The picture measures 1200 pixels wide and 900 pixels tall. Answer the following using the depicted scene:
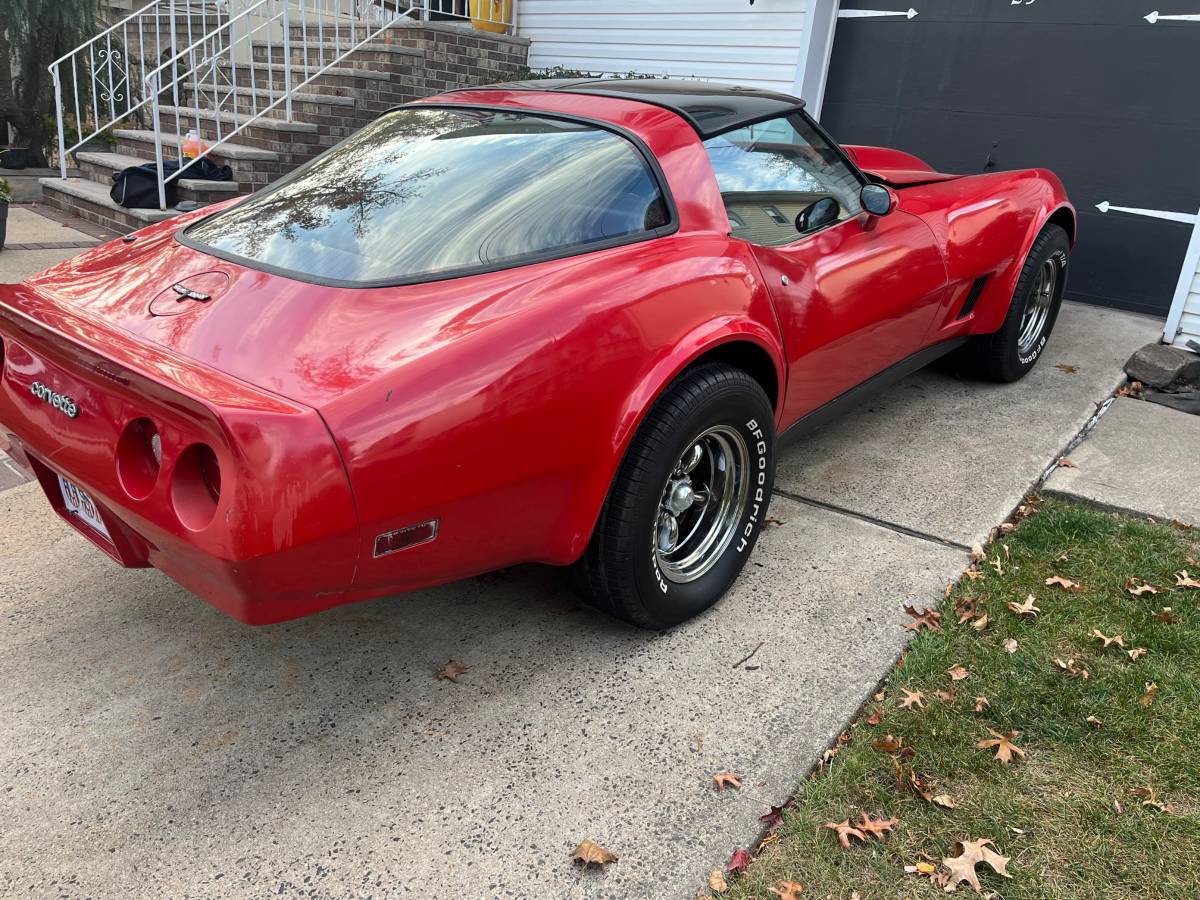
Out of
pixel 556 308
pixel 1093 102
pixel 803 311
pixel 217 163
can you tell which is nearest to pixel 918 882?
pixel 556 308

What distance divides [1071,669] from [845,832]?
1.03 metres

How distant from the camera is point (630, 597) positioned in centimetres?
261

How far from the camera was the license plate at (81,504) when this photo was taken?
2.28 m

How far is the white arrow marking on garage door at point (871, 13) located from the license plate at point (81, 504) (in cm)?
677

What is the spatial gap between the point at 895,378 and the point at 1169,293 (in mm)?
3500

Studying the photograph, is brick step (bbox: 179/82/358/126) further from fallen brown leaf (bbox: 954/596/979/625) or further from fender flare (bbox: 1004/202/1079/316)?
fallen brown leaf (bbox: 954/596/979/625)

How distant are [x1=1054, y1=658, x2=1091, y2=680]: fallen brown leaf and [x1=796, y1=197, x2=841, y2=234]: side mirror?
63.7 inches

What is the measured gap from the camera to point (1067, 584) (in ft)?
10.3

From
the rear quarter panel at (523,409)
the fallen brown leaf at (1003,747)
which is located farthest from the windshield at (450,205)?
the fallen brown leaf at (1003,747)

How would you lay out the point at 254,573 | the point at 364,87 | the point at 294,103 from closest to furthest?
the point at 254,573 → the point at 294,103 → the point at 364,87

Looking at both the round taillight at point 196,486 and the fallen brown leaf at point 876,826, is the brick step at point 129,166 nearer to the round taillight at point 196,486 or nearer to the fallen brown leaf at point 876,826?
the round taillight at point 196,486

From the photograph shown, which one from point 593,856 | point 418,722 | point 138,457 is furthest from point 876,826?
point 138,457

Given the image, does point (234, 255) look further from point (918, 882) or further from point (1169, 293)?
point (1169, 293)

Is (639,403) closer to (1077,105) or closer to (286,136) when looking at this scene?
(1077,105)
